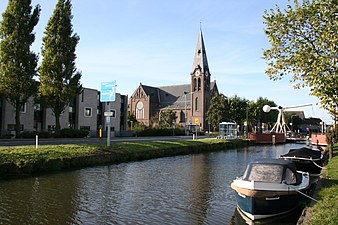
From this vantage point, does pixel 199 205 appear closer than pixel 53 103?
Yes

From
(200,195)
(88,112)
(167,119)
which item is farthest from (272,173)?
(167,119)

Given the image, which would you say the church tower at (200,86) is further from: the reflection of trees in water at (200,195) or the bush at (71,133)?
the reflection of trees in water at (200,195)

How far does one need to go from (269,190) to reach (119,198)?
21.4ft

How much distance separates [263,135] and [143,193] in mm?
53114

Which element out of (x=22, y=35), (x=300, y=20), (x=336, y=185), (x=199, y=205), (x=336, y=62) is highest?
(x=22, y=35)

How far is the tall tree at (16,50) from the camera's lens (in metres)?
36.7

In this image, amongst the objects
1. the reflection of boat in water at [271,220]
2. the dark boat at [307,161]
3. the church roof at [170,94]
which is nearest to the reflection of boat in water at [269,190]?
the reflection of boat in water at [271,220]

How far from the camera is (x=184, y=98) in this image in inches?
4365

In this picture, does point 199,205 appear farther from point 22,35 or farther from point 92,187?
point 22,35

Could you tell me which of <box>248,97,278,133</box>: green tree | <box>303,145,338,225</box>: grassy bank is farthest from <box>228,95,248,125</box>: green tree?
<box>303,145,338,225</box>: grassy bank

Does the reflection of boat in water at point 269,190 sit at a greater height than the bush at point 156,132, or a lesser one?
lesser

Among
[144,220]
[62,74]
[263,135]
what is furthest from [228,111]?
[144,220]

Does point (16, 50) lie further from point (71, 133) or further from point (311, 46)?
point (311, 46)

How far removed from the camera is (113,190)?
51.2ft
